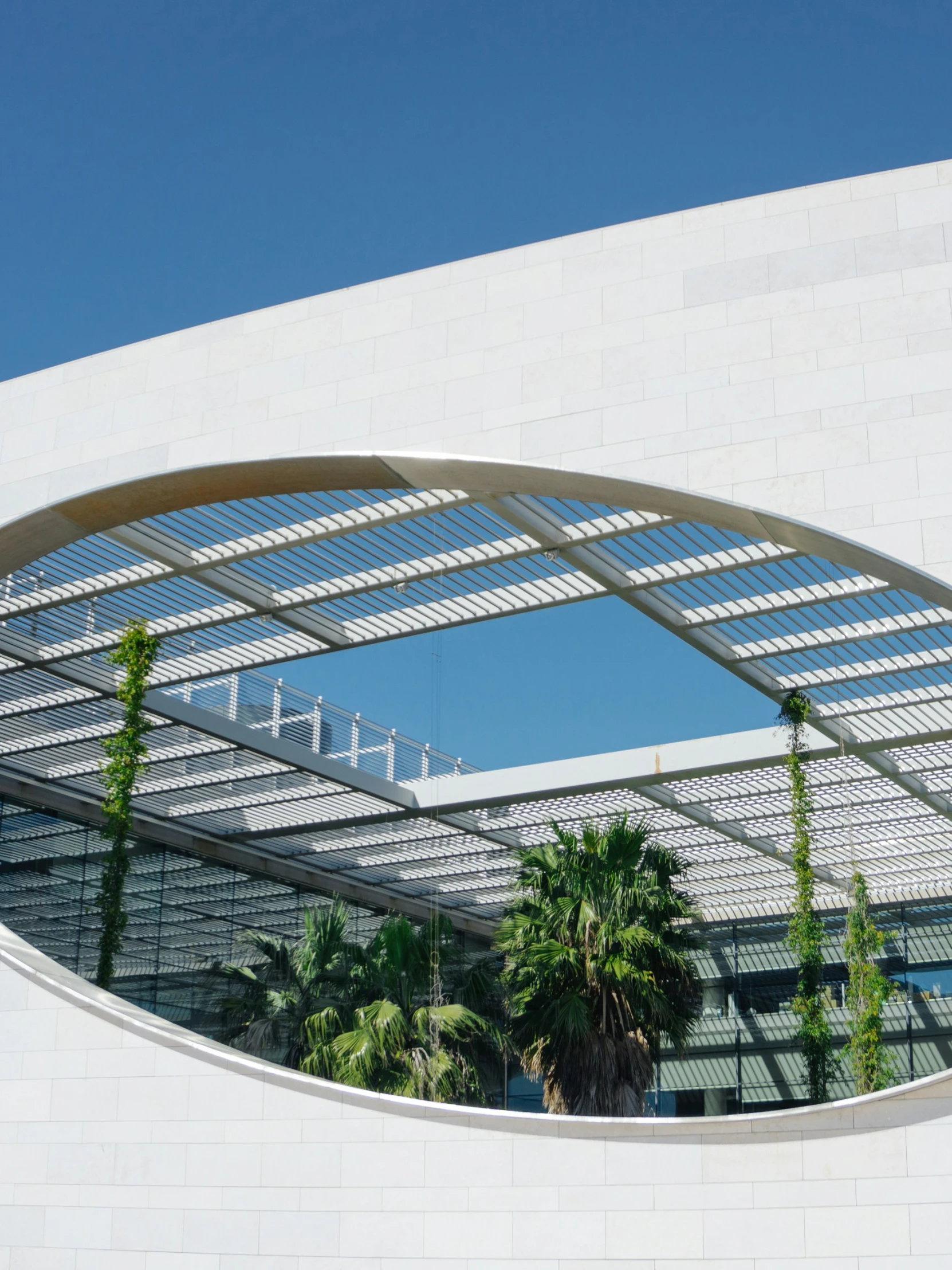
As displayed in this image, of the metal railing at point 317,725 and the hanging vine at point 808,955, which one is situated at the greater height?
the metal railing at point 317,725

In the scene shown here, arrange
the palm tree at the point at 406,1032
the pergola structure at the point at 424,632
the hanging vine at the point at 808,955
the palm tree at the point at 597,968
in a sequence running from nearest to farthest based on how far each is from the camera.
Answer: the pergola structure at the point at 424,632, the hanging vine at the point at 808,955, the palm tree at the point at 597,968, the palm tree at the point at 406,1032

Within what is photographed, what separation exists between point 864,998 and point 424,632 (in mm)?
6819

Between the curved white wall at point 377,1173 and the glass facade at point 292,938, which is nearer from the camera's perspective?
the curved white wall at point 377,1173

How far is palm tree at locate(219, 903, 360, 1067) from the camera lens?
22.2 metres

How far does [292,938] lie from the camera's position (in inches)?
1138

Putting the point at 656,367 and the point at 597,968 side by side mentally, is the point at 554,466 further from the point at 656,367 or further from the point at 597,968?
the point at 597,968

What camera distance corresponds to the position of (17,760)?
23078 mm

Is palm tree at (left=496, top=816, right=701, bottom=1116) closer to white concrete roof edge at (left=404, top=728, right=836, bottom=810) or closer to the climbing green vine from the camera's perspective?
white concrete roof edge at (left=404, top=728, right=836, bottom=810)

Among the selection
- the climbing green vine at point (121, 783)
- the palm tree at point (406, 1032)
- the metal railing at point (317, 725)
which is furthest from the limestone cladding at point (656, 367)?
the metal railing at point (317, 725)

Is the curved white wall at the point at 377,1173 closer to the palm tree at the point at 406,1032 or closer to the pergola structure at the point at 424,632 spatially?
the pergola structure at the point at 424,632

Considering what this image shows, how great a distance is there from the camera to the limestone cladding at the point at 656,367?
9383 millimetres

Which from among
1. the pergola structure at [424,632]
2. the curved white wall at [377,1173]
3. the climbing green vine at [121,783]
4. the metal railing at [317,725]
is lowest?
the curved white wall at [377,1173]

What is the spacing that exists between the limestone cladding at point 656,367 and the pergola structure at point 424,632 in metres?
0.28

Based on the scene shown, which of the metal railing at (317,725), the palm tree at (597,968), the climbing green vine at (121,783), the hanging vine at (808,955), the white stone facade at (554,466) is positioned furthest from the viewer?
the metal railing at (317,725)
